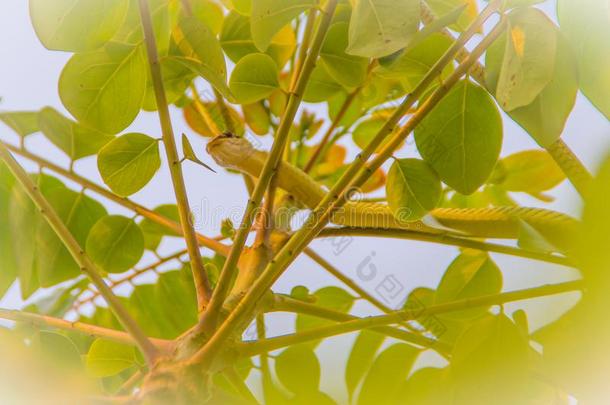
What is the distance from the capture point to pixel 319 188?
77cm

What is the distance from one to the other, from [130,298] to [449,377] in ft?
1.70

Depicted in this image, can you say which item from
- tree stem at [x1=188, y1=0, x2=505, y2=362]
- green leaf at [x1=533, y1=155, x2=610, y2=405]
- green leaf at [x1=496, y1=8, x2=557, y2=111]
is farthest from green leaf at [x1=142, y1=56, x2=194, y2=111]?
green leaf at [x1=533, y1=155, x2=610, y2=405]

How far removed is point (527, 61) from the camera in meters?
0.39

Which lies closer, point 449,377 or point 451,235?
point 449,377

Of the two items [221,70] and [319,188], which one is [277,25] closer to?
[221,70]

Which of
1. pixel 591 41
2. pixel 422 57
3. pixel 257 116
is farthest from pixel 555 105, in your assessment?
pixel 257 116

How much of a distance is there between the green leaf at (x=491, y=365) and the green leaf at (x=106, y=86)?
37 centimetres

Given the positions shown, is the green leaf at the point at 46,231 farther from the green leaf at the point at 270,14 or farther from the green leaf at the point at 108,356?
the green leaf at the point at 270,14

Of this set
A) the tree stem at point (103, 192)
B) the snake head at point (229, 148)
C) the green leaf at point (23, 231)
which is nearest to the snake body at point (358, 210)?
the snake head at point (229, 148)

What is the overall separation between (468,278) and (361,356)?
6.7 inches

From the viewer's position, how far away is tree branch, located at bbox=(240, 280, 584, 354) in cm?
49

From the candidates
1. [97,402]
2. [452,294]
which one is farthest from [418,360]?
[97,402]

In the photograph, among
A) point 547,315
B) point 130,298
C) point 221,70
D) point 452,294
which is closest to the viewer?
point 547,315

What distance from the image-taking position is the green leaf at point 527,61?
387mm
